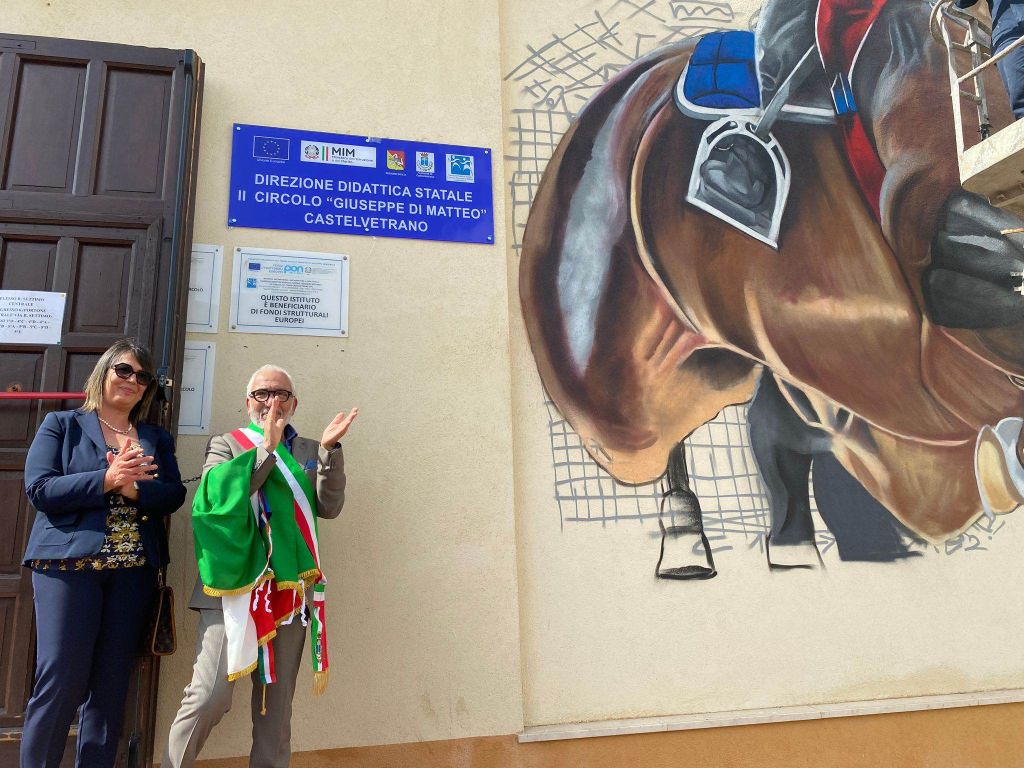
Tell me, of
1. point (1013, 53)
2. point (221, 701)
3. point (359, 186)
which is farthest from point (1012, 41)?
point (221, 701)

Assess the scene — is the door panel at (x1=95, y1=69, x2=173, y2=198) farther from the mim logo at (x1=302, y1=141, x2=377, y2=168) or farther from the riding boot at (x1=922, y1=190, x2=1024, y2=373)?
the riding boot at (x1=922, y1=190, x2=1024, y2=373)

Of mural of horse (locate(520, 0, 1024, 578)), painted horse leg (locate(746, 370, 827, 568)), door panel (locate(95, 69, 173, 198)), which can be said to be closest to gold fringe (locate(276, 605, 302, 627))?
mural of horse (locate(520, 0, 1024, 578))

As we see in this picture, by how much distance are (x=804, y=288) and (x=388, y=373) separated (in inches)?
94.5

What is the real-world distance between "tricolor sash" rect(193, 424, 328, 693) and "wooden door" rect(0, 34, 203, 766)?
762 millimetres

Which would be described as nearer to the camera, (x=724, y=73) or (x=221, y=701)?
(x=221, y=701)

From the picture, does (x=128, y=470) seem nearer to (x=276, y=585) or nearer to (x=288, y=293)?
(x=276, y=585)

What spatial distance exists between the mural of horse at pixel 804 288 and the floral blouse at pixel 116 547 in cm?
201

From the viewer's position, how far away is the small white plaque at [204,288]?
136 inches

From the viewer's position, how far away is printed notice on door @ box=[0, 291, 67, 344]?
3.23 m

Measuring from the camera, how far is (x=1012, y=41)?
3086mm

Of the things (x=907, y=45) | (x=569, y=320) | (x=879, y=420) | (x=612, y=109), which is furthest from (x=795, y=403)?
(x=907, y=45)

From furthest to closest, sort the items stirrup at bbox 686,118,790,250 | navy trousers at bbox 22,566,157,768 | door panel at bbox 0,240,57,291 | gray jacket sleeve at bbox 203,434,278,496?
stirrup at bbox 686,118,790,250
door panel at bbox 0,240,57,291
gray jacket sleeve at bbox 203,434,278,496
navy trousers at bbox 22,566,157,768

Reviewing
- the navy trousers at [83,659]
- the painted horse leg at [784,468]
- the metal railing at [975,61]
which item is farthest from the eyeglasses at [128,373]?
the metal railing at [975,61]

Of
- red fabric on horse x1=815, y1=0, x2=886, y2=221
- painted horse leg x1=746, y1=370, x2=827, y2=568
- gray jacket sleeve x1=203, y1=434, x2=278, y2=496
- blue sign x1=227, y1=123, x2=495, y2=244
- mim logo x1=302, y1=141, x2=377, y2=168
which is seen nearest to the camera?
gray jacket sleeve x1=203, y1=434, x2=278, y2=496
